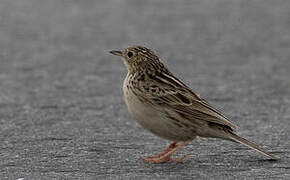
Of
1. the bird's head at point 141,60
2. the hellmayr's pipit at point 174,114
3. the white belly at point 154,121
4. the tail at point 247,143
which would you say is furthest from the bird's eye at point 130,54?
the tail at point 247,143

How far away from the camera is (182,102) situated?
761cm

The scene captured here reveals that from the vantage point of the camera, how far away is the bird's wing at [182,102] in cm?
751

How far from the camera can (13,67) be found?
12.7 m

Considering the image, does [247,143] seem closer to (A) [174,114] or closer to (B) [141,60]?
(A) [174,114]

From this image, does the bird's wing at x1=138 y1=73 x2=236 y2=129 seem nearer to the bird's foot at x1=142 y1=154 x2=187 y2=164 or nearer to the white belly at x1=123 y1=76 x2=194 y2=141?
the white belly at x1=123 y1=76 x2=194 y2=141

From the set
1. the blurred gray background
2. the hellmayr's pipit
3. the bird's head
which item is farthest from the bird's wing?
the blurred gray background

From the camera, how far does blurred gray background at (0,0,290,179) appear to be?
766 cm

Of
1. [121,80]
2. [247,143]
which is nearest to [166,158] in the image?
[247,143]

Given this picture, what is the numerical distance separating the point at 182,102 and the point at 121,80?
452 centimetres

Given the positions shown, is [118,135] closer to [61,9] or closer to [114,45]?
[114,45]

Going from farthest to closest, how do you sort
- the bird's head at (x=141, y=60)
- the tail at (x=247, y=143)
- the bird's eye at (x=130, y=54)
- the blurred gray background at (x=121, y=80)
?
the bird's eye at (x=130, y=54)
the bird's head at (x=141, y=60)
the blurred gray background at (x=121, y=80)
the tail at (x=247, y=143)

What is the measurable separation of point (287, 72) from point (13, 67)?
423 cm

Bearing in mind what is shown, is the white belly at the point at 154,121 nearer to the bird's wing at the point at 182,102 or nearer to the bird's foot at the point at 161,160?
the bird's wing at the point at 182,102

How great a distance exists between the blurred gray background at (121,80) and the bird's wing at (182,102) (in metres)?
0.45
